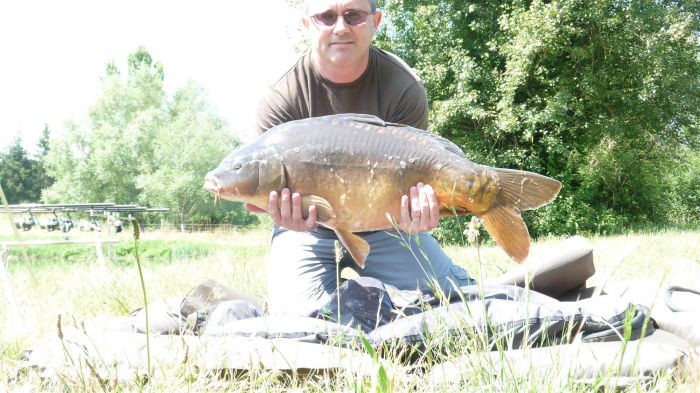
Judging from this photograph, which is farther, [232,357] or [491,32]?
[491,32]

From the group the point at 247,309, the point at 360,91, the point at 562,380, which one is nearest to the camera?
the point at 562,380

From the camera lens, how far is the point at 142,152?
4444cm

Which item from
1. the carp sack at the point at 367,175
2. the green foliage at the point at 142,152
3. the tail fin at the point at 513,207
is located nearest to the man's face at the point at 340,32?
the carp sack at the point at 367,175

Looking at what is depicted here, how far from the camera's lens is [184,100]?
4728cm

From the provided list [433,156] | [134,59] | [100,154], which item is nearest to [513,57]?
[433,156]

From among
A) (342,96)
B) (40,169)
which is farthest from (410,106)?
(40,169)

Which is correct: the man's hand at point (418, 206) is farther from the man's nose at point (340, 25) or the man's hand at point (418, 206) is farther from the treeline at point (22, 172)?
the treeline at point (22, 172)

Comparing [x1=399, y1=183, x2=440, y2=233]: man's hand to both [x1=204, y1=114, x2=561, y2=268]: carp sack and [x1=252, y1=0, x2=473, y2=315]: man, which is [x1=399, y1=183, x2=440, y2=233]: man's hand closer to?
[x1=204, y1=114, x2=561, y2=268]: carp sack

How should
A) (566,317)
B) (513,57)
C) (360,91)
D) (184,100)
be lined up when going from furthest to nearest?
(184,100) → (513,57) → (360,91) → (566,317)

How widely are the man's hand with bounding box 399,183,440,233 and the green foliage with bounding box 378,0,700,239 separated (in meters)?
12.7

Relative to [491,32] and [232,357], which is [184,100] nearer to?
[491,32]

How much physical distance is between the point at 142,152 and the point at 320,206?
4532 centimetres

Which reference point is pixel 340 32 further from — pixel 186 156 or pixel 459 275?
pixel 186 156

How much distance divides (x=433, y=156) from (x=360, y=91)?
3.33ft
